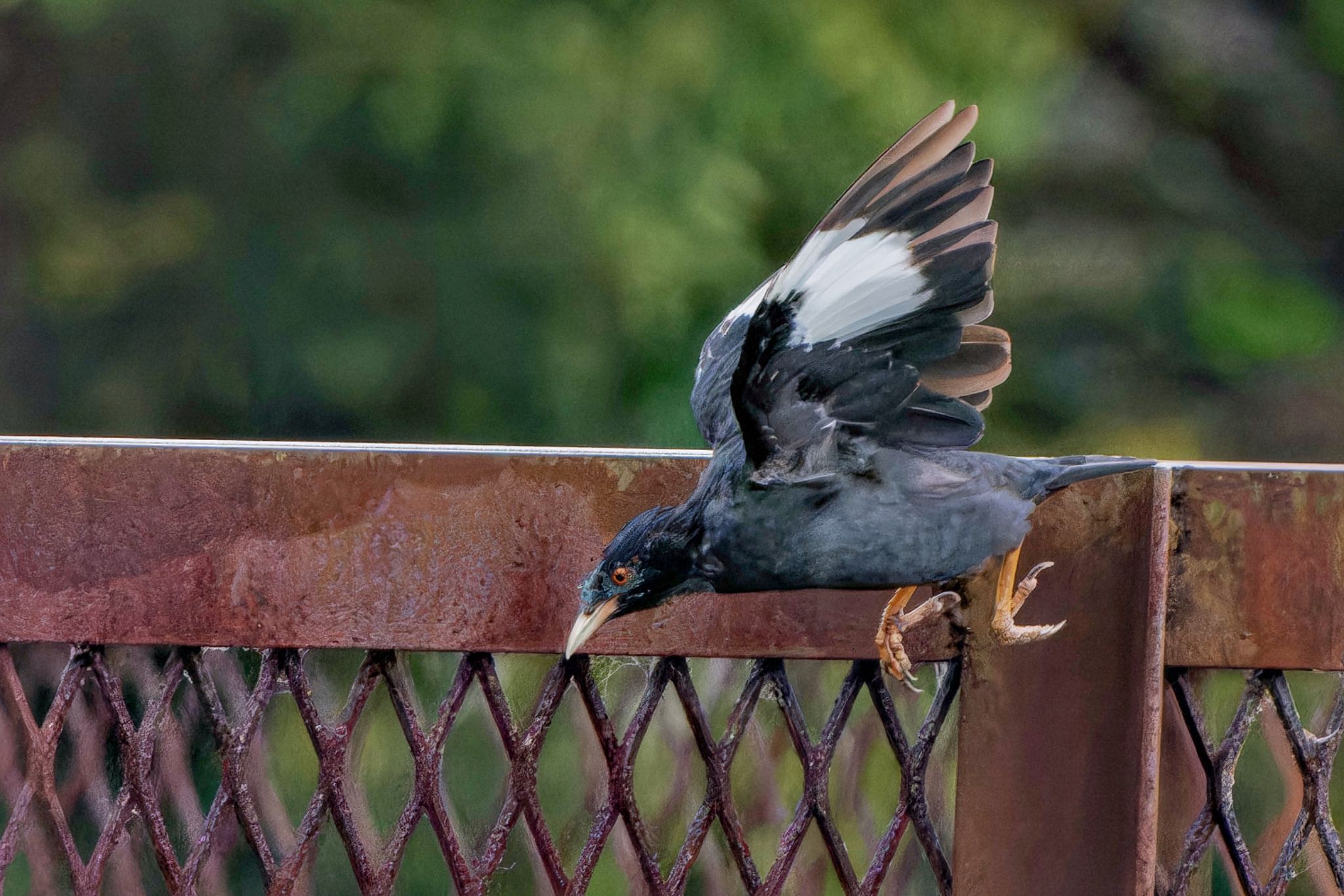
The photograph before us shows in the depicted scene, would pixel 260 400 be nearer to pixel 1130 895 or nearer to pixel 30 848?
pixel 30 848

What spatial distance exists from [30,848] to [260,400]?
386cm

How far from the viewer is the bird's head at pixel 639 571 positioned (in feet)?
4.01

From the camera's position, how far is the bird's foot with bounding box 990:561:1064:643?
1285 millimetres

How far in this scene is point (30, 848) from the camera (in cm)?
142

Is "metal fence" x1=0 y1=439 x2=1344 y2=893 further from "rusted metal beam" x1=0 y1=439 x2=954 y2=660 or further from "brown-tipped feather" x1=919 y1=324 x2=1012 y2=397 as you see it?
"brown-tipped feather" x1=919 y1=324 x2=1012 y2=397

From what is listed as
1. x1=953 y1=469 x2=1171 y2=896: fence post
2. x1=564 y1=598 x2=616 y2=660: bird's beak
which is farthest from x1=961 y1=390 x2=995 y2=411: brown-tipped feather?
x1=564 y1=598 x2=616 y2=660: bird's beak

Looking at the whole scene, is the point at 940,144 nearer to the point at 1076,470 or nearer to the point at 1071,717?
the point at 1076,470

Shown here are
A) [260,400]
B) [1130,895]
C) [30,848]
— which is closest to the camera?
[1130,895]

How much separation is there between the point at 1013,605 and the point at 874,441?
20cm

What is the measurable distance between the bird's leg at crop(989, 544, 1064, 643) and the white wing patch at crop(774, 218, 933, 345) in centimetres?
27

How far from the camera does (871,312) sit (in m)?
1.25

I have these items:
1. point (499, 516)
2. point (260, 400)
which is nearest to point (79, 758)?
point (499, 516)

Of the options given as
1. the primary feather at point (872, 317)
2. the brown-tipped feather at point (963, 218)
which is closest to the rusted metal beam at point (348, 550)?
the primary feather at point (872, 317)

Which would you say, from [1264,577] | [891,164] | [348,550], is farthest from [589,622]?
[1264,577]
